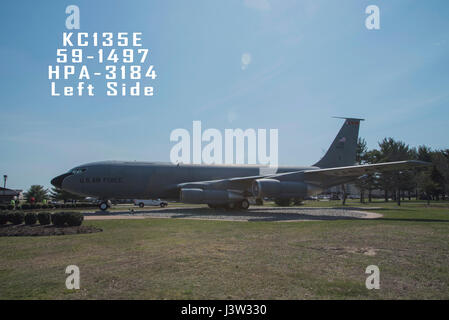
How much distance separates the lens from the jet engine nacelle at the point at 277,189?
73.4 ft

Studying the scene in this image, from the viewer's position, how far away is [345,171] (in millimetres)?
22938

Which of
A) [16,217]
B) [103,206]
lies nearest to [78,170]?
[103,206]

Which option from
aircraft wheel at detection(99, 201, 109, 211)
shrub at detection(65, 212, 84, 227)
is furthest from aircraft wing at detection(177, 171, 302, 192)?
shrub at detection(65, 212, 84, 227)

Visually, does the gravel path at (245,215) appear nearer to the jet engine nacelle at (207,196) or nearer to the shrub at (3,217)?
the jet engine nacelle at (207,196)

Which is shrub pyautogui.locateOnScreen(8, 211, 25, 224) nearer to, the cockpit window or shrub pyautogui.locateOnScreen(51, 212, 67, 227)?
shrub pyautogui.locateOnScreen(51, 212, 67, 227)

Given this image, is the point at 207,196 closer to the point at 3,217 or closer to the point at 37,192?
the point at 3,217

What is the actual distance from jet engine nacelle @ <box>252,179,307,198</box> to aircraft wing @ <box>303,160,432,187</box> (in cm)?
168

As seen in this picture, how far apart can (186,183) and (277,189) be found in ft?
26.3

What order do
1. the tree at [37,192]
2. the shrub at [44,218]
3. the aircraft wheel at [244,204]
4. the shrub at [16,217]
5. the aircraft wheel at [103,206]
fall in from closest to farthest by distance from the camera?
the shrub at [44,218]
the shrub at [16,217]
the aircraft wheel at [103,206]
the aircraft wheel at [244,204]
the tree at [37,192]

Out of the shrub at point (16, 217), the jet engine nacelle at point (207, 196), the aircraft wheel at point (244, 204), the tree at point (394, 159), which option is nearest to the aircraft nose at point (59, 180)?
the jet engine nacelle at point (207, 196)
